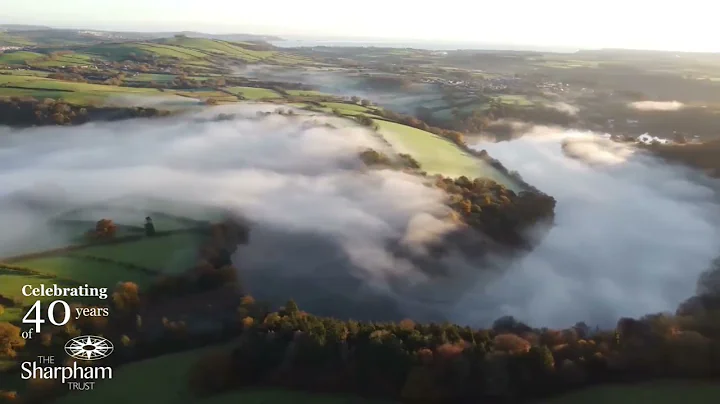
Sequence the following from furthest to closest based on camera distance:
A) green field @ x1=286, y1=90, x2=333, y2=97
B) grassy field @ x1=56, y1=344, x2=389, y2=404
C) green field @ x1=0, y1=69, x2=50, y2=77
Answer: green field @ x1=286, y1=90, x2=333, y2=97 < green field @ x1=0, y1=69, x2=50, y2=77 < grassy field @ x1=56, y1=344, x2=389, y2=404

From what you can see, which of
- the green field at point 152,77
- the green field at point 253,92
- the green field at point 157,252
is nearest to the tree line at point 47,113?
the green field at point 253,92

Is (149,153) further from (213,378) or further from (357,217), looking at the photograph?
(213,378)

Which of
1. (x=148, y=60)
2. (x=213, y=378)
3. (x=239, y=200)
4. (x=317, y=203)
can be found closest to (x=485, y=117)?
(x=317, y=203)

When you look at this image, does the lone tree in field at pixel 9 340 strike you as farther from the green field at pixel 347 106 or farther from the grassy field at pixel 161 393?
the green field at pixel 347 106

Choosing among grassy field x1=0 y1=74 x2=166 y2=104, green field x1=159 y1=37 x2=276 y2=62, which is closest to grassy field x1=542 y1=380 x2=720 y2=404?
grassy field x1=0 y1=74 x2=166 y2=104

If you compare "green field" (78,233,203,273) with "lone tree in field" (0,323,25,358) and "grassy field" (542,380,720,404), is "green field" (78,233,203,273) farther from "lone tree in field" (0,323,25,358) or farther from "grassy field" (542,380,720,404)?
"grassy field" (542,380,720,404)

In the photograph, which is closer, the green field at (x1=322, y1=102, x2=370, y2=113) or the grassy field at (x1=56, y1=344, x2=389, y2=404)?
the grassy field at (x1=56, y1=344, x2=389, y2=404)
